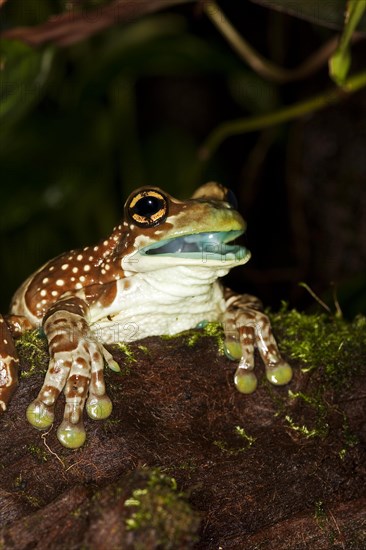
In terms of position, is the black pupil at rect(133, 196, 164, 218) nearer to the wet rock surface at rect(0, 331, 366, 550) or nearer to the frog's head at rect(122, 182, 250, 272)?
the frog's head at rect(122, 182, 250, 272)

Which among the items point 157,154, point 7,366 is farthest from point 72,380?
point 157,154

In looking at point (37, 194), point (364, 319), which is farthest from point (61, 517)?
point (37, 194)

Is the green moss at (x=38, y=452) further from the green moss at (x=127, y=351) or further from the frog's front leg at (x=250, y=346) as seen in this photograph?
the frog's front leg at (x=250, y=346)

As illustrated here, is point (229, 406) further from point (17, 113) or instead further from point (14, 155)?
point (14, 155)

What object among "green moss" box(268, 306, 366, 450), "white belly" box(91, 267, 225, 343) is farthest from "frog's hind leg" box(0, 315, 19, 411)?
"green moss" box(268, 306, 366, 450)

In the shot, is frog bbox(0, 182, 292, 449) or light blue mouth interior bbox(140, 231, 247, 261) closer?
frog bbox(0, 182, 292, 449)

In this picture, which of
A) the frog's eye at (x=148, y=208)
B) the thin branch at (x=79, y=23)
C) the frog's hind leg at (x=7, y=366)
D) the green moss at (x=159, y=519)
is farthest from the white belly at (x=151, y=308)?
the thin branch at (x=79, y=23)
